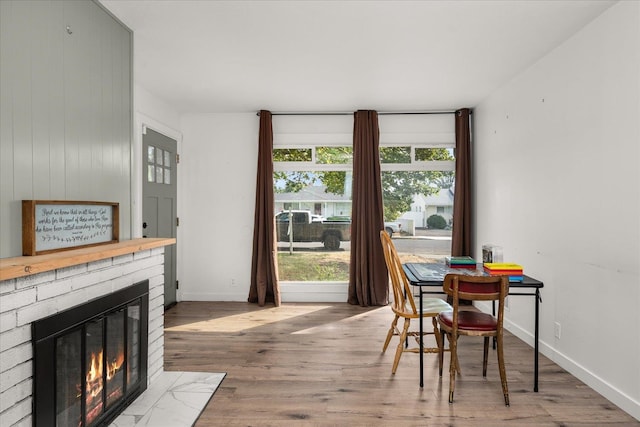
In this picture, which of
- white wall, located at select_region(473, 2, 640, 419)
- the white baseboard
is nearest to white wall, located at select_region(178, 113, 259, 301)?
white wall, located at select_region(473, 2, 640, 419)

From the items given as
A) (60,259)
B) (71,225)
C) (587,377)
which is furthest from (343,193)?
(60,259)

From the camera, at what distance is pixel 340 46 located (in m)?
3.05

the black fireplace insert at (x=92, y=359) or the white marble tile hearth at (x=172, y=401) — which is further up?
the black fireplace insert at (x=92, y=359)

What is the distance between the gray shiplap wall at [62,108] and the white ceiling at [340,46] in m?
0.41

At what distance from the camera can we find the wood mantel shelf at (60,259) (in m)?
1.44

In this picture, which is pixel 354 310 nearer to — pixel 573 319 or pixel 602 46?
pixel 573 319

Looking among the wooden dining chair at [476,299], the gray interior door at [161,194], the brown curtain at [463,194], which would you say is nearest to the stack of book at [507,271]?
the wooden dining chair at [476,299]

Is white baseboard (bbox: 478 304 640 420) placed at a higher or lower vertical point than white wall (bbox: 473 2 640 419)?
lower

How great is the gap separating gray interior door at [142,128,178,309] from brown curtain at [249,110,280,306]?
103 centimetres

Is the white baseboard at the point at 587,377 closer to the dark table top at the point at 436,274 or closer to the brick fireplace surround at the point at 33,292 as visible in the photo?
the dark table top at the point at 436,274

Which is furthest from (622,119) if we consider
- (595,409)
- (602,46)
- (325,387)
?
(325,387)

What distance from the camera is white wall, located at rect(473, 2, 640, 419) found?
7.69ft

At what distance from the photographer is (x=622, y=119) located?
7.86 feet

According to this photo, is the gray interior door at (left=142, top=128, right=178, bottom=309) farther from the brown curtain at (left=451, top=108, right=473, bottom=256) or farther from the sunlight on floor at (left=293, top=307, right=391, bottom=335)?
the brown curtain at (left=451, top=108, right=473, bottom=256)
